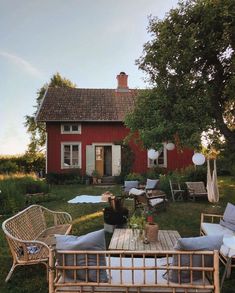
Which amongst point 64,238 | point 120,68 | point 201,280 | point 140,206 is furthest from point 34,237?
point 120,68

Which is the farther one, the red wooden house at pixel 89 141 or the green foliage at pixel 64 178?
the red wooden house at pixel 89 141

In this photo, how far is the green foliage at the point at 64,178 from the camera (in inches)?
752

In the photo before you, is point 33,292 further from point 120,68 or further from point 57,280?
point 120,68

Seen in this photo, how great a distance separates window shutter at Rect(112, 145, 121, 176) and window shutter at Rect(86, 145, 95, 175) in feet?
4.44

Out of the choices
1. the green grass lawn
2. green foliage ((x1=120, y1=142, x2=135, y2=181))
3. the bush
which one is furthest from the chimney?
the bush

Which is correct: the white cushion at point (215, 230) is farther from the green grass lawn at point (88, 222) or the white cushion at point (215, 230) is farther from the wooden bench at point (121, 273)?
the wooden bench at point (121, 273)

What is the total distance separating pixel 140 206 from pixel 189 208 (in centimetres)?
179

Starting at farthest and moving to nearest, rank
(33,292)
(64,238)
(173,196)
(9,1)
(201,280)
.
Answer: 1. (173,196)
2. (9,1)
3. (33,292)
4. (64,238)
5. (201,280)

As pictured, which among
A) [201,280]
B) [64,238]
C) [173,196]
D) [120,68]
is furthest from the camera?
[120,68]

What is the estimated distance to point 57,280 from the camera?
139 inches

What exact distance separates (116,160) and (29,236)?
14707 mm

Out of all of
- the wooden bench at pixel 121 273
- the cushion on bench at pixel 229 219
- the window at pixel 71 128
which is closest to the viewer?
the wooden bench at pixel 121 273

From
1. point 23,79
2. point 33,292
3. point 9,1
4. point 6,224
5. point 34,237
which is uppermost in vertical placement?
point 9,1

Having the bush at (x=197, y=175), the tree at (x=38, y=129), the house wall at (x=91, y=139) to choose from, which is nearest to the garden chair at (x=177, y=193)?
the bush at (x=197, y=175)
